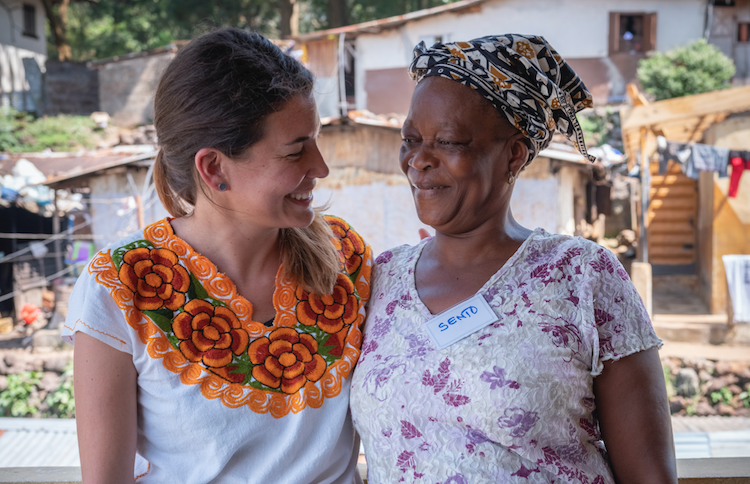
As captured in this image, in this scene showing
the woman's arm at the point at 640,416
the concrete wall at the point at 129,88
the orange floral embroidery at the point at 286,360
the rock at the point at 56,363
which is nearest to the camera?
the woman's arm at the point at 640,416

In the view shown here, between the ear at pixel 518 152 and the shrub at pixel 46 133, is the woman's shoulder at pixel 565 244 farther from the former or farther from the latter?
the shrub at pixel 46 133

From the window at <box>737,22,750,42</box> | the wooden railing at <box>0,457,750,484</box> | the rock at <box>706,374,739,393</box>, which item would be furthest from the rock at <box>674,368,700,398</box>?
the window at <box>737,22,750,42</box>

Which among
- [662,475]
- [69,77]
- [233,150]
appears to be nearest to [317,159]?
[233,150]

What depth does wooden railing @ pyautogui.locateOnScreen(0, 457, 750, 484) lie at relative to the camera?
193cm

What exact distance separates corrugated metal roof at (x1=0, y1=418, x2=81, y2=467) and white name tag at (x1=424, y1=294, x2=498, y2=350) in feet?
19.0

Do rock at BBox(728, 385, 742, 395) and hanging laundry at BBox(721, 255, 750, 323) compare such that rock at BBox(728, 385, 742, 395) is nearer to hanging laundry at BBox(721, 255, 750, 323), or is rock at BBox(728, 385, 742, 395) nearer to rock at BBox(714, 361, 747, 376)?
rock at BBox(714, 361, 747, 376)

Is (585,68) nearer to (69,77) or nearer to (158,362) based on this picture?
(69,77)

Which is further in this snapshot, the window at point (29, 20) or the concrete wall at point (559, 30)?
the window at point (29, 20)

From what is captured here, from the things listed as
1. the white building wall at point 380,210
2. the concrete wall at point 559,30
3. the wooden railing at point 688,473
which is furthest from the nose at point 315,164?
the concrete wall at point 559,30

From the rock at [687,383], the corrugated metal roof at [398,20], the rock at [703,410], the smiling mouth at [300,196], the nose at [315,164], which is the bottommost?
the rock at [703,410]

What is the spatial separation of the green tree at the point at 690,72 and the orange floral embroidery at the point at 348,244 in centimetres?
1689

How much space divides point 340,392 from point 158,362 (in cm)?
49

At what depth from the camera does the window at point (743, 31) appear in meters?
18.6

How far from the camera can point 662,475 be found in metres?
1.43
